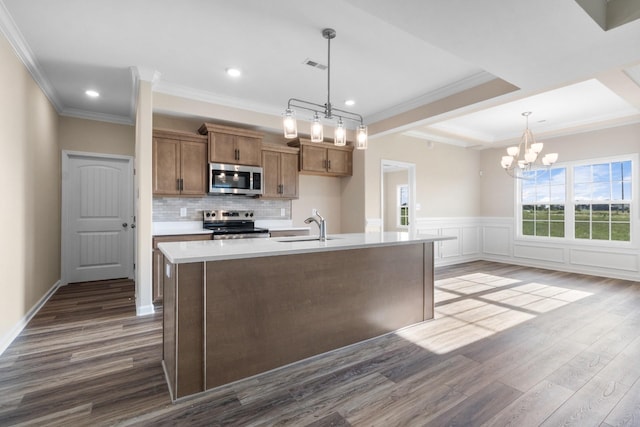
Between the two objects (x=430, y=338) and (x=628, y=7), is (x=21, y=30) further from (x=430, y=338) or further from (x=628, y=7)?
(x=628, y=7)

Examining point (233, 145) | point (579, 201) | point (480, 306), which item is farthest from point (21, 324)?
point (579, 201)

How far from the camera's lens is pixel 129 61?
10.6 ft

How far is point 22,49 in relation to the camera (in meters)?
2.86

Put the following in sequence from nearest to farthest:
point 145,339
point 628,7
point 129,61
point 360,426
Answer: point 360,426 → point 628,7 → point 145,339 → point 129,61

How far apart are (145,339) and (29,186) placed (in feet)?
6.77

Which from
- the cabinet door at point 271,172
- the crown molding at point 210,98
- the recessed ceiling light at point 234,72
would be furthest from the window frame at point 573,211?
the recessed ceiling light at point 234,72

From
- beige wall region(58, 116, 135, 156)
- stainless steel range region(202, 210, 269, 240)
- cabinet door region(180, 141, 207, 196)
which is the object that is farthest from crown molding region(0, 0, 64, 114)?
stainless steel range region(202, 210, 269, 240)

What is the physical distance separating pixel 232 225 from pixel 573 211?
20.4 ft

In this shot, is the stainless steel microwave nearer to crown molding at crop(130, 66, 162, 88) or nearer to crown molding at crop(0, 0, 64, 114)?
crown molding at crop(130, 66, 162, 88)

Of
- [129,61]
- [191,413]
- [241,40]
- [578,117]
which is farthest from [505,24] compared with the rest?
[578,117]

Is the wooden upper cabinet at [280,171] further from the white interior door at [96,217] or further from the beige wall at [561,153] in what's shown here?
the beige wall at [561,153]

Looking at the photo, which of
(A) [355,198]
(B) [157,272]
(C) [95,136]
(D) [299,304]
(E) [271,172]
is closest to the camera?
(D) [299,304]

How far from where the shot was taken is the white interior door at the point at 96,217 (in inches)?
192

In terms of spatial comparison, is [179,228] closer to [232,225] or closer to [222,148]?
[232,225]
